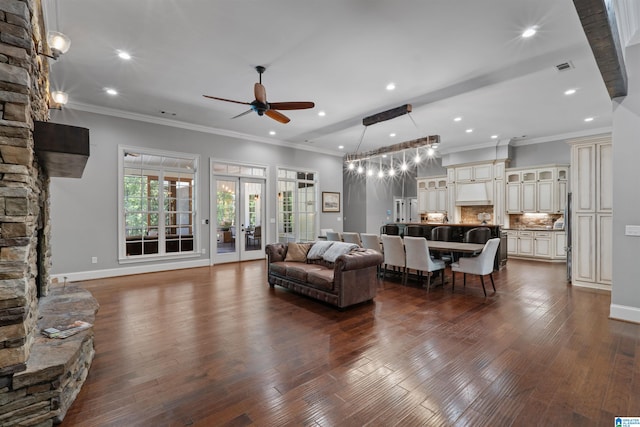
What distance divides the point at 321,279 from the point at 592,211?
14.6 feet

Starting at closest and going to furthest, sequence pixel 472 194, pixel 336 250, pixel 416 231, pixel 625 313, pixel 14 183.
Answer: pixel 14 183 → pixel 625 313 → pixel 336 250 → pixel 416 231 → pixel 472 194

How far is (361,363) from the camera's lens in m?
2.51

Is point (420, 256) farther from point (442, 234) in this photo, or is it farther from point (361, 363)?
point (361, 363)

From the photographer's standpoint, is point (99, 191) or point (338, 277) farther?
point (99, 191)

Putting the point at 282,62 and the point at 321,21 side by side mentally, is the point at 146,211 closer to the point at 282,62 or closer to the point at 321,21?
the point at 282,62

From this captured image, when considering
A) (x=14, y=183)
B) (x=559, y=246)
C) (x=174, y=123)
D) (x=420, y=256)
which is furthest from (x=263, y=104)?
(x=559, y=246)

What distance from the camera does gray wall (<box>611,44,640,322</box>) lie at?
3.39 metres

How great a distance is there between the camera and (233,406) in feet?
6.40

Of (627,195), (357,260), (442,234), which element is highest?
(627,195)

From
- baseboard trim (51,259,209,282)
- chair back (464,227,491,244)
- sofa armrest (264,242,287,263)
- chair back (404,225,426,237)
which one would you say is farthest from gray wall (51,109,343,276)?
chair back (464,227,491,244)

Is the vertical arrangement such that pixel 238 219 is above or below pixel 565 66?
below

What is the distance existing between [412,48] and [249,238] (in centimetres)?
577

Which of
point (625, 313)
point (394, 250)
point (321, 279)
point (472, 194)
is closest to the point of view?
point (625, 313)

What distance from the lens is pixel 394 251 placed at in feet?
17.0
